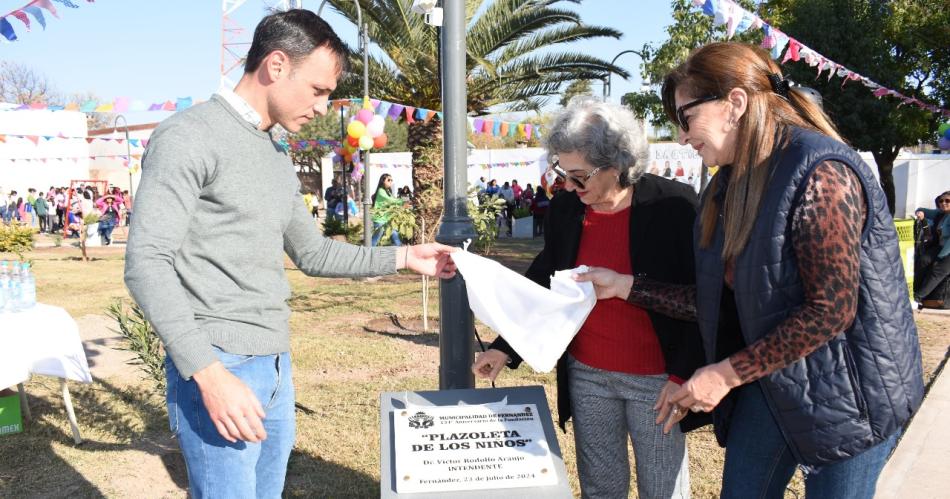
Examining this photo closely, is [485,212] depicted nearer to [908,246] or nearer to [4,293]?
[908,246]

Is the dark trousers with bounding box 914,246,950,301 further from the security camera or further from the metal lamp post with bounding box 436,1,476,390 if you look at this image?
the metal lamp post with bounding box 436,1,476,390

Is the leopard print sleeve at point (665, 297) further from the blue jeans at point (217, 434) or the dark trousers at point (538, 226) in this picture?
the dark trousers at point (538, 226)

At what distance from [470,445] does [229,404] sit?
0.79m

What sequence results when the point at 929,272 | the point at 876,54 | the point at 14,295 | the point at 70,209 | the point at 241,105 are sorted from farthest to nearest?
the point at 70,209, the point at 876,54, the point at 929,272, the point at 14,295, the point at 241,105

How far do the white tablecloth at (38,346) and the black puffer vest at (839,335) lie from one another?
409cm

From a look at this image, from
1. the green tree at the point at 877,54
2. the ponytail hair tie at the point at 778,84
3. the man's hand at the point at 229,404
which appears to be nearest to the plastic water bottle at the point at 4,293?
the man's hand at the point at 229,404

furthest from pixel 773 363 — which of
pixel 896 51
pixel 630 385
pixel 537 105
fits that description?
pixel 896 51

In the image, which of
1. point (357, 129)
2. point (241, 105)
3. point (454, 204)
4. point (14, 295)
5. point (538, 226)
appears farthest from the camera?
point (538, 226)

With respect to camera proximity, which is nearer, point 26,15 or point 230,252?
point 230,252

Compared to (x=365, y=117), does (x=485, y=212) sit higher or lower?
lower

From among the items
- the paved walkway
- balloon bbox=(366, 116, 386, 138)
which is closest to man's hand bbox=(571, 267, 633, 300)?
the paved walkway

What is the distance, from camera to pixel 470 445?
2.09 m

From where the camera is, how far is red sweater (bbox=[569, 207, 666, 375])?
2201mm

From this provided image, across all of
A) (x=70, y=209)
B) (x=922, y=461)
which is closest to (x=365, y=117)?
(x=922, y=461)
